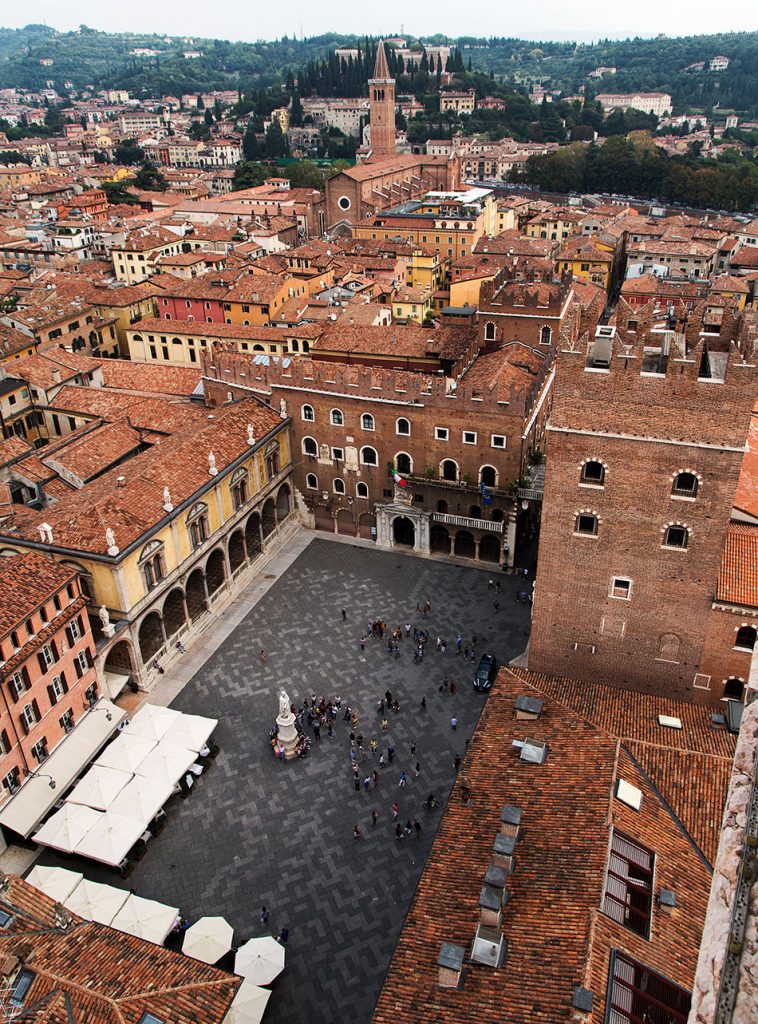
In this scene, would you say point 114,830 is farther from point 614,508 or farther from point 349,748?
point 614,508

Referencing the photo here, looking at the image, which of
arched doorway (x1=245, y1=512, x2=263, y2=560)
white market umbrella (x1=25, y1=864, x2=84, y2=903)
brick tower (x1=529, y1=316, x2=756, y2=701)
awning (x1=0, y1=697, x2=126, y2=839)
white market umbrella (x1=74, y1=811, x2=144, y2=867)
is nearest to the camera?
brick tower (x1=529, y1=316, x2=756, y2=701)

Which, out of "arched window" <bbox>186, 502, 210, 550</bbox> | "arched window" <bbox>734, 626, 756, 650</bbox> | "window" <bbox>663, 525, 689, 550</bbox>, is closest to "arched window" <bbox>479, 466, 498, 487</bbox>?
"arched window" <bbox>186, 502, 210, 550</bbox>

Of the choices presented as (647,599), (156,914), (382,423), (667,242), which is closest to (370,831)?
(156,914)

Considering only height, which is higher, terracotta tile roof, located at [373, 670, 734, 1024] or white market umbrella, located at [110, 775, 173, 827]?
terracotta tile roof, located at [373, 670, 734, 1024]

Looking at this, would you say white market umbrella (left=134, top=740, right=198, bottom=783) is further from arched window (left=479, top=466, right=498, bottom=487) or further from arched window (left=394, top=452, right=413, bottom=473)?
arched window (left=479, top=466, right=498, bottom=487)

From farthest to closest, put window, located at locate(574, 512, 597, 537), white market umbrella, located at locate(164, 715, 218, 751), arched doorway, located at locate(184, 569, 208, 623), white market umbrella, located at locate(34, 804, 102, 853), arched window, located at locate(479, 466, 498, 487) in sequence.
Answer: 1. arched window, located at locate(479, 466, 498, 487)
2. arched doorway, located at locate(184, 569, 208, 623)
3. white market umbrella, located at locate(164, 715, 218, 751)
4. white market umbrella, located at locate(34, 804, 102, 853)
5. window, located at locate(574, 512, 597, 537)

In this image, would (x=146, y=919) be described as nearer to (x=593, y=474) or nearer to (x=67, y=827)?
(x=67, y=827)

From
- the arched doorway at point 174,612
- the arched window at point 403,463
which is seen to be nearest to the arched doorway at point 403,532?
the arched window at point 403,463

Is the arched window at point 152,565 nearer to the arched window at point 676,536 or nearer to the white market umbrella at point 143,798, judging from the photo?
the white market umbrella at point 143,798
